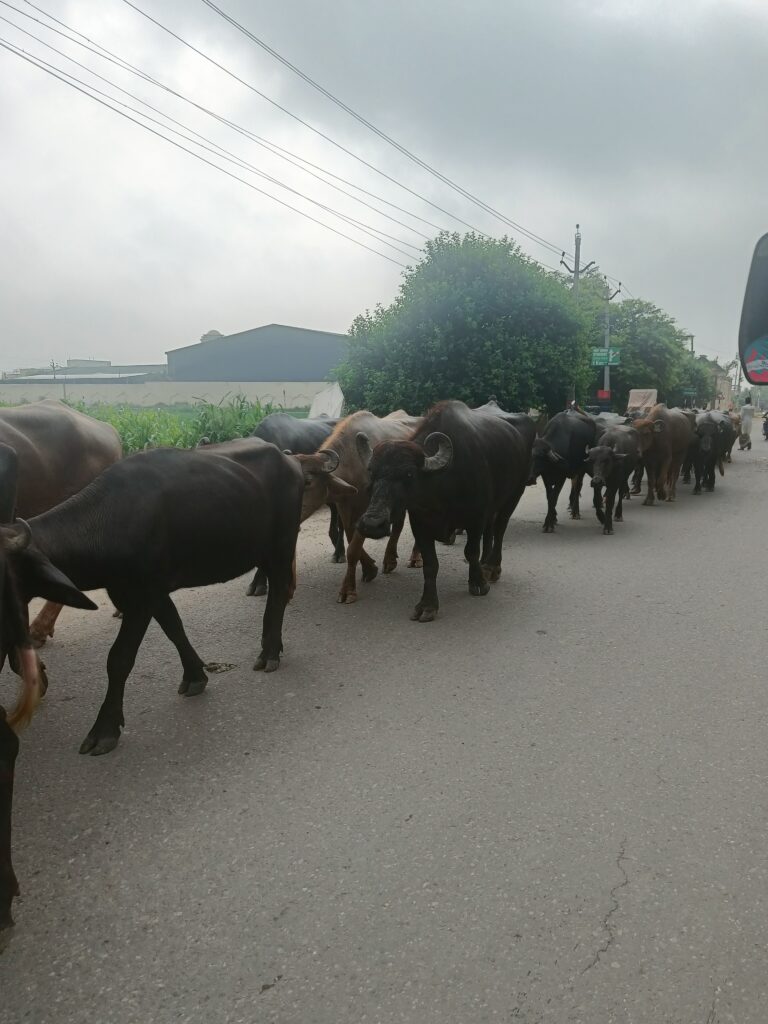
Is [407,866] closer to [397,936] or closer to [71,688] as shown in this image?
[397,936]

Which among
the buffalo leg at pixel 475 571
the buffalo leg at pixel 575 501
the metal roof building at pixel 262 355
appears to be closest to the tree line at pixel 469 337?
the buffalo leg at pixel 575 501

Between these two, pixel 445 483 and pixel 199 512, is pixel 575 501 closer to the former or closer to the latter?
pixel 445 483

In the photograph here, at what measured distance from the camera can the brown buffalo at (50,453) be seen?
5.45 metres

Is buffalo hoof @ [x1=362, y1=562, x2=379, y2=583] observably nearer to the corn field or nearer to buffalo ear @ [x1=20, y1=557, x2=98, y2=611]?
buffalo ear @ [x1=20, y1=557, x2=98, y2=611]

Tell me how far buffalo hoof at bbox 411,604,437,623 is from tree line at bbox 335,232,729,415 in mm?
10729

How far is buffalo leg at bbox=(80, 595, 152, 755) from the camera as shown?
3760 mm

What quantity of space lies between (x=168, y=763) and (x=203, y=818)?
56 cm

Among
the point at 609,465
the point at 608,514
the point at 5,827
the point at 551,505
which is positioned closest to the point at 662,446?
the point at 609,465

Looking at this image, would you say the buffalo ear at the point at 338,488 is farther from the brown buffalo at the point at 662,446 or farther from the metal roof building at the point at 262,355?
the metal roof building at the point at 262,355

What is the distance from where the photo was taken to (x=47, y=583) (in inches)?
113

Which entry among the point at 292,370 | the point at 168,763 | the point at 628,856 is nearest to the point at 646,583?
the point at 628,856

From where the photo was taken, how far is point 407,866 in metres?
2.87

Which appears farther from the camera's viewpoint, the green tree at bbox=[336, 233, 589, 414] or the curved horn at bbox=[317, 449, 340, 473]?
the green tree at bbox=[336, 233, 589, 414]

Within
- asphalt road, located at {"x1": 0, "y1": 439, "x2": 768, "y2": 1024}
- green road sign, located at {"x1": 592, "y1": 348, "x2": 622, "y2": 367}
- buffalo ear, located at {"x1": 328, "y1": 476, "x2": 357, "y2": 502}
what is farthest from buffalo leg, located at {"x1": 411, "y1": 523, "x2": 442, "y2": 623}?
green road sign, located at {"x1": 592, "y1": 348, "x2": 622, "y2": 367}
